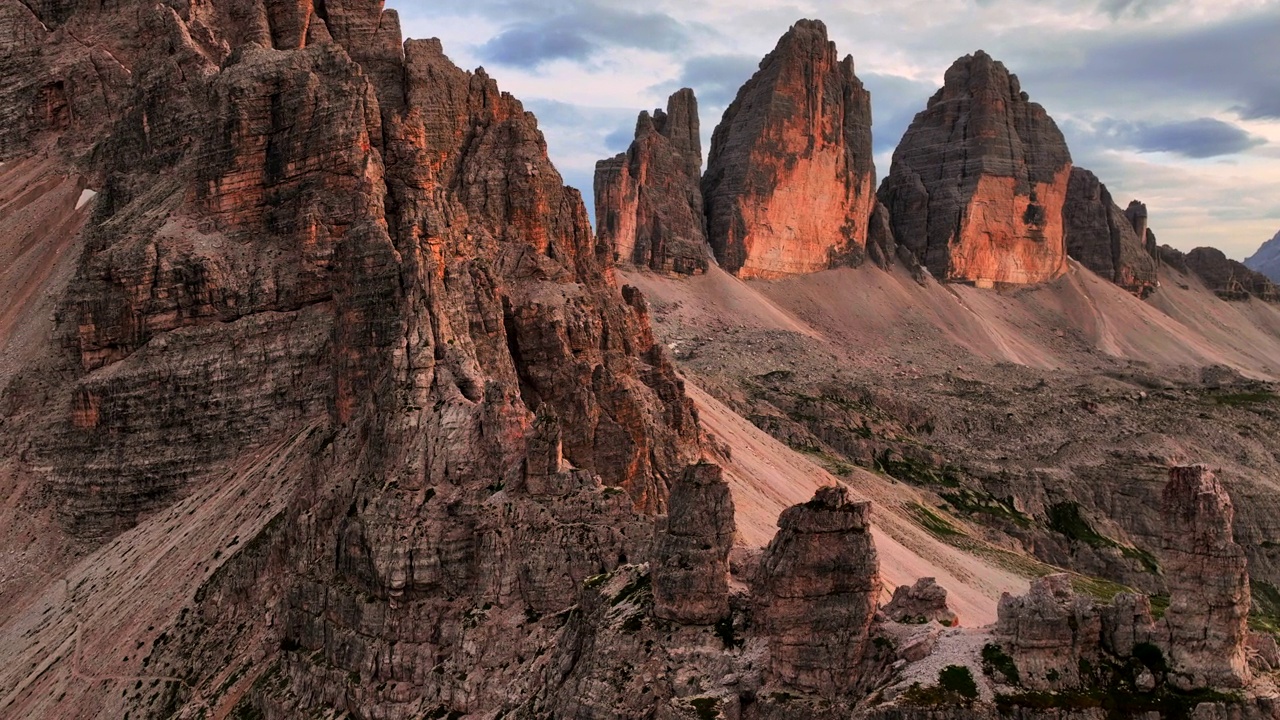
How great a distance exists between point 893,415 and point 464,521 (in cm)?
10284

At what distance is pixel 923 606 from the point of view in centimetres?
3700

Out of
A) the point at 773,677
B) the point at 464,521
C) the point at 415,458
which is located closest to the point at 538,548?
the point at 464,521

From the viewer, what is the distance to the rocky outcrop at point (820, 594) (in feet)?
110

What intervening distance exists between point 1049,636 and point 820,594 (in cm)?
650

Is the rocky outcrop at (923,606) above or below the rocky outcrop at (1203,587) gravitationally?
below

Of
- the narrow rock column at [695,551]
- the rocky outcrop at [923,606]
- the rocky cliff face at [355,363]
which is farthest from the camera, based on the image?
the rocky cliff face at [355,363]

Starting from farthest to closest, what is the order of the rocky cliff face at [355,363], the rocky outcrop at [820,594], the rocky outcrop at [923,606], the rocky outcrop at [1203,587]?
1. the rocky cliff face at [355,363]
2. the rocky outcrop at [923,606]
3. the rocky outcrop at [820,594]
4. the rocky outcrop at [1203,587]

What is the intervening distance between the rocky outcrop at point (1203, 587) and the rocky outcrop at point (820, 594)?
26.7ft

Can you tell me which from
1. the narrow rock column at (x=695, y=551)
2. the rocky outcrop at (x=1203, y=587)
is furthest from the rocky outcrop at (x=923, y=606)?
the rocky outcrop at (x=1203, y=587)

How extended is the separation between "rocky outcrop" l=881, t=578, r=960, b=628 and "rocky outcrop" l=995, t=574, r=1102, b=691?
4524 mm

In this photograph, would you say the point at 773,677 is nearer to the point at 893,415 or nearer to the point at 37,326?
the point at 37,326

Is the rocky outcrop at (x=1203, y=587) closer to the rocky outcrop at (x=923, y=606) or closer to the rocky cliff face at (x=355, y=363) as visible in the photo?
the rocky outcrop at (x=923, y=606)

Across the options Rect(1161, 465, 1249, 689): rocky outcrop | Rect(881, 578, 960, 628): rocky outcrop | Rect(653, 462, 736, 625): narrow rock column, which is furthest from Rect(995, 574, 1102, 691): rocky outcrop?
Rect(653, 462, 736, 625): narrow rock column

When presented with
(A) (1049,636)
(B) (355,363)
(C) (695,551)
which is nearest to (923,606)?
(A) (1049,636)
